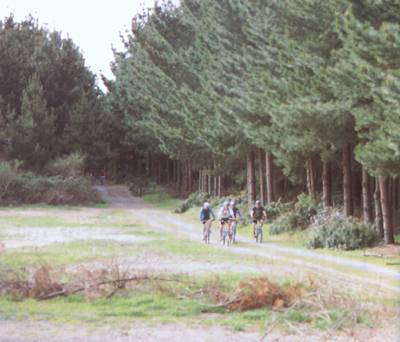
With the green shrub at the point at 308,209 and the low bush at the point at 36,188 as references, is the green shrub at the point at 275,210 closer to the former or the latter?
the green shrub at the point at 308,209

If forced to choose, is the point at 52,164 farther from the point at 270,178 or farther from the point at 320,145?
the point at 320,145

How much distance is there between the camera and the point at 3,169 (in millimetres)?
57312

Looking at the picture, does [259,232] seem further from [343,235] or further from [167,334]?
[167,334]

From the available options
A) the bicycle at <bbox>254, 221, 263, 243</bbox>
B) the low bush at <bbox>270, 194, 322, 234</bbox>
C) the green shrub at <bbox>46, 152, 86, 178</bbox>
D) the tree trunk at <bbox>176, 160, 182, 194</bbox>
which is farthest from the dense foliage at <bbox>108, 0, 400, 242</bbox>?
the tree trunk at <bbox>176, 160, 182, 194</bbox>

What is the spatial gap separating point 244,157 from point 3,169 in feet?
68.2

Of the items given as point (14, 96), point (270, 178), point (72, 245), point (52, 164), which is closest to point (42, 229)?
point (72, 245)

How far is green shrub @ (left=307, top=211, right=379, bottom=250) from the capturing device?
87.4ft

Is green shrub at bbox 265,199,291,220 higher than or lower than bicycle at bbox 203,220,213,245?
higher

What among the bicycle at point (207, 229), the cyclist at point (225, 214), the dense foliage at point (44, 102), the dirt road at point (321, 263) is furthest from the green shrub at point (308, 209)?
the dense foliage at point (44, 102)

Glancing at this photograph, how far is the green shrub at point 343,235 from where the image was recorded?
26.6 metres

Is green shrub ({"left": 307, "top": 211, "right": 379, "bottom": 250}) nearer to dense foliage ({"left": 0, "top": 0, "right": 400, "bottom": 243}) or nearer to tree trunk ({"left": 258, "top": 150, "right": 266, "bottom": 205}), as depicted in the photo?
dense foliage ({"left": 0, "top": 0, "right": 400, "bottom": 243})

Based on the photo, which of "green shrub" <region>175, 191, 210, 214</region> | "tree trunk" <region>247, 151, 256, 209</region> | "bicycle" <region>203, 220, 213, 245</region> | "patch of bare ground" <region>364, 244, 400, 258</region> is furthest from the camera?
"green shrub" <region>175, 191, 210, 214</region>

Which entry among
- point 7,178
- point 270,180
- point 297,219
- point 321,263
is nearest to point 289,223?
point 297,219

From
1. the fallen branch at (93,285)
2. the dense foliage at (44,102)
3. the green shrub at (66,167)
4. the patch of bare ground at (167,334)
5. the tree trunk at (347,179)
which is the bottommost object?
the patch of bare ground at (167,334)
